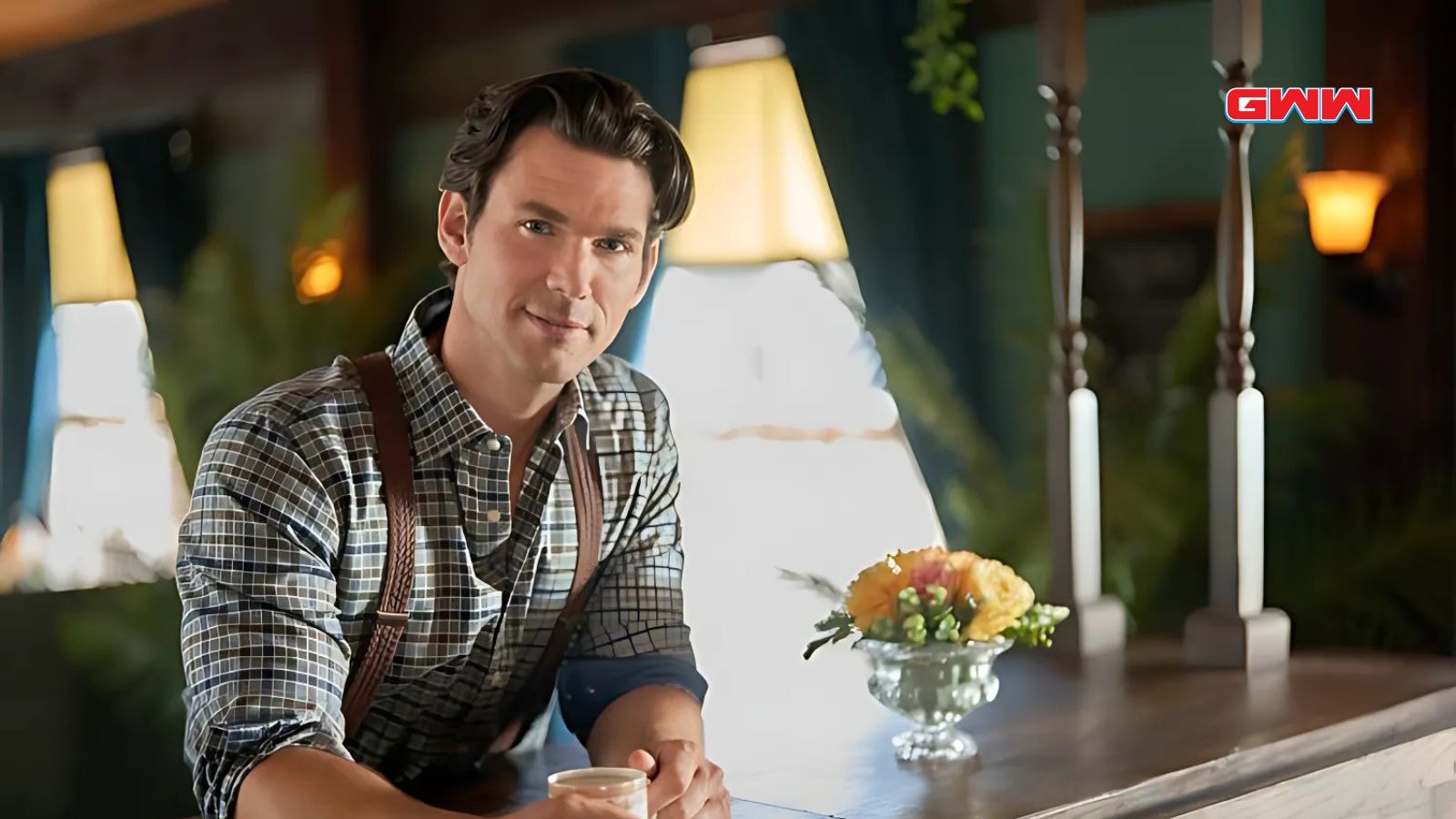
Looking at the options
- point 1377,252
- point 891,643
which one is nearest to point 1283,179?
point 1377,252

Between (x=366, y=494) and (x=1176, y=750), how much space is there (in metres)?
1.21

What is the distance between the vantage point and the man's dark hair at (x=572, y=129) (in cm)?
194

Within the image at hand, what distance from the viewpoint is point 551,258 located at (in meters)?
1.93

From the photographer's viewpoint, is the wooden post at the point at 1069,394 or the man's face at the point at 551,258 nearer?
the man's face at the point at 551,258

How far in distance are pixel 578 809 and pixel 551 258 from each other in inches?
27.0

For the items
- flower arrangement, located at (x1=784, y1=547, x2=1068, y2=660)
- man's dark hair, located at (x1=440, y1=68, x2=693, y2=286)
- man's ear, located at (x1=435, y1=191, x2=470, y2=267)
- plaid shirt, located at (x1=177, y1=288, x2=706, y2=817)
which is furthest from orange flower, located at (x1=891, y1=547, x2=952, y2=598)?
man's ear, located at (x1=435, y1=191, x2=470, y2=267)

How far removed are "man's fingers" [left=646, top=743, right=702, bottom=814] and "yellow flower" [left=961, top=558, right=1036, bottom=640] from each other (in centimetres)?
50

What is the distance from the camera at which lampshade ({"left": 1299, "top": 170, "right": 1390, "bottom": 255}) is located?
13.6 ft

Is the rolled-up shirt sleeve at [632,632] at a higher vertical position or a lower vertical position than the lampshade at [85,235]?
lower

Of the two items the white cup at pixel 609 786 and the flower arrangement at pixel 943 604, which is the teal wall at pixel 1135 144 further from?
the white cup at pixel 609 786

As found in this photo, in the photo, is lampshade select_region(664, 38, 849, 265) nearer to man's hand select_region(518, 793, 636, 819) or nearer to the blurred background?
the blurred background

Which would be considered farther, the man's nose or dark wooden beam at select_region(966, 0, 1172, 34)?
dark wooden beam at select_region(966, 0, 1172, 34)

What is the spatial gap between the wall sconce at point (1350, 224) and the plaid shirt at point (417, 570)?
2623mm

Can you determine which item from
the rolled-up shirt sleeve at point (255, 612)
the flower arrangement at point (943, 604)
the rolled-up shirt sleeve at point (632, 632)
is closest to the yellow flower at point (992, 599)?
the flower arrangement at point (943, 604)
